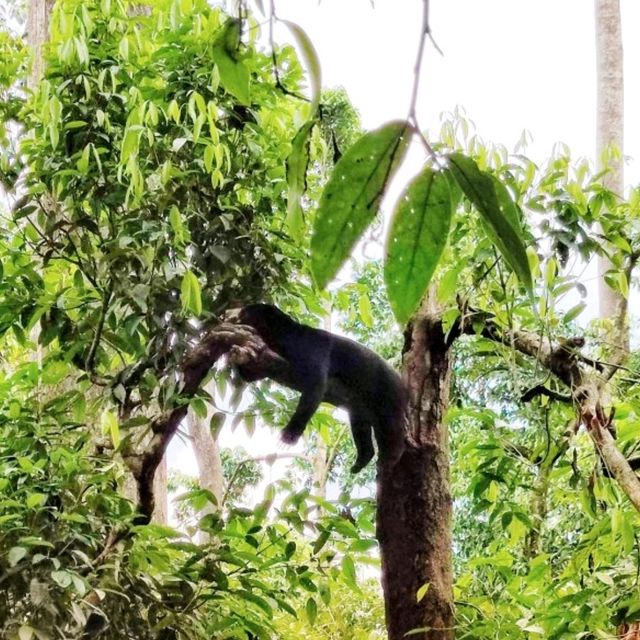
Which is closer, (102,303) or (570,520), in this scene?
(102,303)

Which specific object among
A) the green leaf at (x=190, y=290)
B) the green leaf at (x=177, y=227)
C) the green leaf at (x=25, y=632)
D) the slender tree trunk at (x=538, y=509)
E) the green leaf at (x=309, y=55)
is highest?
the green leaf at (x=177, y=227)

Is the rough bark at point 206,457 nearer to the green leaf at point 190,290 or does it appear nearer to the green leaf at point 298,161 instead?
the green leaf at point 190,290

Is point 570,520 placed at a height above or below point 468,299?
below

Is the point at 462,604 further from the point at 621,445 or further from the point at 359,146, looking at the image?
the point at 359,146

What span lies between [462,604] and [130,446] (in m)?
0.65

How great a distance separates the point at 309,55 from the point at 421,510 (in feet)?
3.87

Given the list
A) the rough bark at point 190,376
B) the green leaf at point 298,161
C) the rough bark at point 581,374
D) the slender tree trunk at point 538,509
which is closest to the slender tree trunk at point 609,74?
the slender tree trunk at point 538,509

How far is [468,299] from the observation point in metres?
1.32

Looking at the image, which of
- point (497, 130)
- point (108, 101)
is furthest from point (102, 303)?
point (497, 130)

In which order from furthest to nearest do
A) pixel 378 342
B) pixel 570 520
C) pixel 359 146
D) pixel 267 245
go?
pixel 378 342 → pixel 570 520 → pixel 267 245 → pixel 359 146

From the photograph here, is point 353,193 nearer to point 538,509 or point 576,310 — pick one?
point 576,310

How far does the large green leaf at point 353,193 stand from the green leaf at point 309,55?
37 millimetres

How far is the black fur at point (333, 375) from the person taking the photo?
1396mm

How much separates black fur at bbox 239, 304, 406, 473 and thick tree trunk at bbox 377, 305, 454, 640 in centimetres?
3
